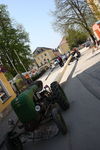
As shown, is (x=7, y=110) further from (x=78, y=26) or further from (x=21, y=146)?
(x=78, y=26)

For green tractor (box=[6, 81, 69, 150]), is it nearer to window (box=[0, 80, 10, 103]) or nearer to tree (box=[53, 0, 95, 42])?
window (box=[0, 80, 10, 103])

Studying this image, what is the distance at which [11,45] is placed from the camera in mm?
46219

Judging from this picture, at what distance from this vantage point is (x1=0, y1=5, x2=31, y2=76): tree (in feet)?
150

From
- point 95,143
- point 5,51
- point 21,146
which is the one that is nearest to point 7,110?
point 21,146

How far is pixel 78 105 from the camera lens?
26.9ft

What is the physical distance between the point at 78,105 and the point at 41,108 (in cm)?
190

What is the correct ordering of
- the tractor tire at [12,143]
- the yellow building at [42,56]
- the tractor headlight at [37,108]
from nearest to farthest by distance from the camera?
1. the tractor tire at [12,143]
2. the tractor headlight at [37,108]
3. the yellow building at [42,56]

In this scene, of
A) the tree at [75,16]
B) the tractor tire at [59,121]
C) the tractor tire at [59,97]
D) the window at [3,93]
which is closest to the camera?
the tractor tire at [59,121]

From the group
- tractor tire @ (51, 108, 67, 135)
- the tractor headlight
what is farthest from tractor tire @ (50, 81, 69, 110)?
tractor tire @ (51, 108, 67, 135)

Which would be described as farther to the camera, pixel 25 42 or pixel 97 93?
pixel 25 42

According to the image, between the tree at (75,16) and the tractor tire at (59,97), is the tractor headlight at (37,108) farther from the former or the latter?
the tree at (75,16)

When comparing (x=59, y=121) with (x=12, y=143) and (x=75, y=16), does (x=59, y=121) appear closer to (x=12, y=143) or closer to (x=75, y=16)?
(x=12, y=143)

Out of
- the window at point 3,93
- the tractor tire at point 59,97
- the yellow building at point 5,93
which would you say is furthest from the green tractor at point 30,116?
the window at point 3,93

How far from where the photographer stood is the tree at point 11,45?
4559 cm
